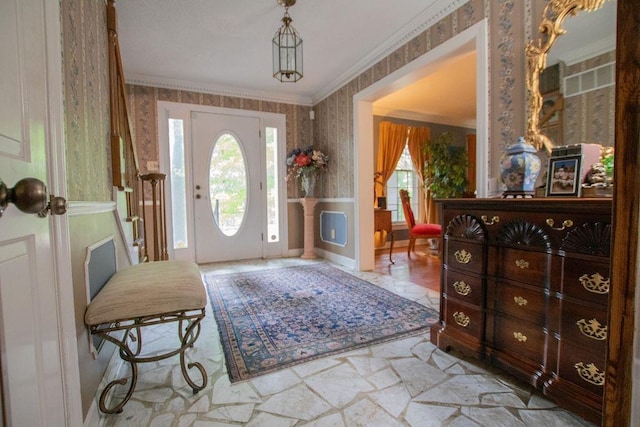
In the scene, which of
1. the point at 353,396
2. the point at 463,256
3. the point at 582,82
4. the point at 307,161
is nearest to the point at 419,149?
the point at 307,161

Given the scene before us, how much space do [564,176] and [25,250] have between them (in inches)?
81.3

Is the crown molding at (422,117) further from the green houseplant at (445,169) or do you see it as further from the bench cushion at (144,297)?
the bench cushion at (144,297)

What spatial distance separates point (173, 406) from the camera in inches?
50.3

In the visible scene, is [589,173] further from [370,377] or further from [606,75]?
[370,377]

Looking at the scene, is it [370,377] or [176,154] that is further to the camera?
[176,154]

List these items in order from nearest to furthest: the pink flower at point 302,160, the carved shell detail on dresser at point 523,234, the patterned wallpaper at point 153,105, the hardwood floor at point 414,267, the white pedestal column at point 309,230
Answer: the carved shell detail on dresser at point 523,234 < the hardwood floor at point 414,267 < the patterned wallpaper at point 153,105 < the pink flower at point 302,160 < the white pedestal column at point 309,230

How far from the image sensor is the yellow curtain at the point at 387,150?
5.02m

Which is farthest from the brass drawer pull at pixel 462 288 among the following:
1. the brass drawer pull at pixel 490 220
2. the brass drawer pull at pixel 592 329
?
the brass drawer pull at pixel 592 329

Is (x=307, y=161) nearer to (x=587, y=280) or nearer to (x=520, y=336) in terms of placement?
(x=520, y=336)

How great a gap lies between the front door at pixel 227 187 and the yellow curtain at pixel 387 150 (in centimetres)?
207

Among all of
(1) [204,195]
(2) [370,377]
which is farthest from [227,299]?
(1) [204,195]

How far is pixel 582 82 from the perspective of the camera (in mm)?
1553

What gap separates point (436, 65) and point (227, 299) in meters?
2.76

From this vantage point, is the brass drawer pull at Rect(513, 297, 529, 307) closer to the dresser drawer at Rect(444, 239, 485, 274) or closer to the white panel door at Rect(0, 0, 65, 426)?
the dresser drawer at Rect(444, 239, 485, 274)
